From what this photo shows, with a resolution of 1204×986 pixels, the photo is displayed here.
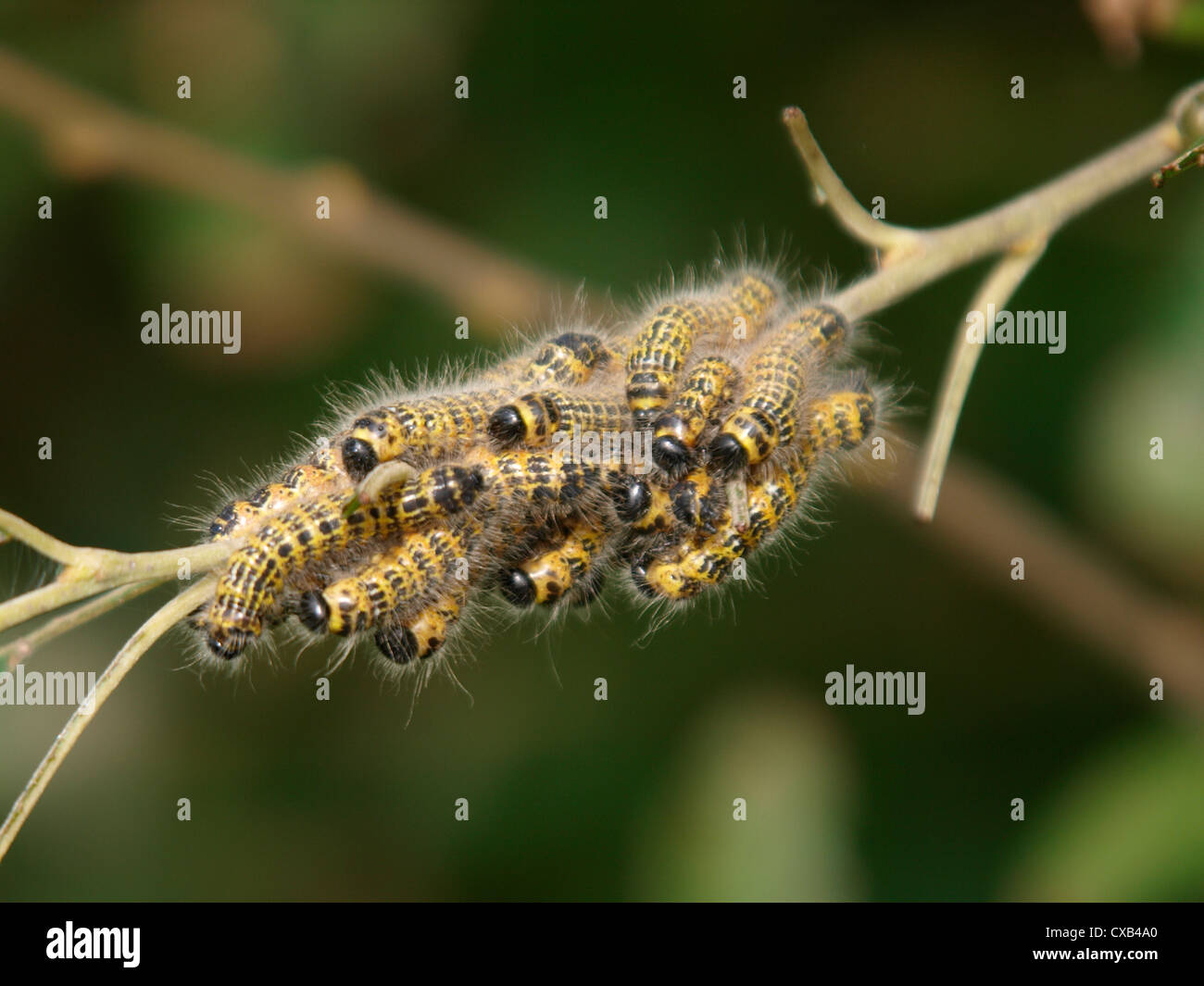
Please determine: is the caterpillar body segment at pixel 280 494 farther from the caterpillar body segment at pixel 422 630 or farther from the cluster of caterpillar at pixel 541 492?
the caterpillar body segment at pixel 422 630

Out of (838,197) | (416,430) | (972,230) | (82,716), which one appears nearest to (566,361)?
(416,430)

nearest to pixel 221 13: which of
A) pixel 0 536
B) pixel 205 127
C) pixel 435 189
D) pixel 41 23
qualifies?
pixel 205 127

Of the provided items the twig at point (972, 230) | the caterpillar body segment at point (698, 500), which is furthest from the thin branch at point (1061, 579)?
the caterpillar body segment at point (698, 500)

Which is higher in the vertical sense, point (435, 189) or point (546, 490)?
point (435, 189)

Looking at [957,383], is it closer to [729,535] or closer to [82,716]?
[729,535]

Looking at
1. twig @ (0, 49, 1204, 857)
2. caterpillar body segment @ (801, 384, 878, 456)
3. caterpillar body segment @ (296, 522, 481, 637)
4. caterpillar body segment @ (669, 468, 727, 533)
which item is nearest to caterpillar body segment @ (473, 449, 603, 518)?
caterpillar body segment @ (296, 522, 481, 637)

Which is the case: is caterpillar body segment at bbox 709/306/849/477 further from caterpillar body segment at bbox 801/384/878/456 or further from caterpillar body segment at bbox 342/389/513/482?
caterpillar body segment at bbox 342/389/513/482

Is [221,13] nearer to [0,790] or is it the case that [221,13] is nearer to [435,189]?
[435,189]
